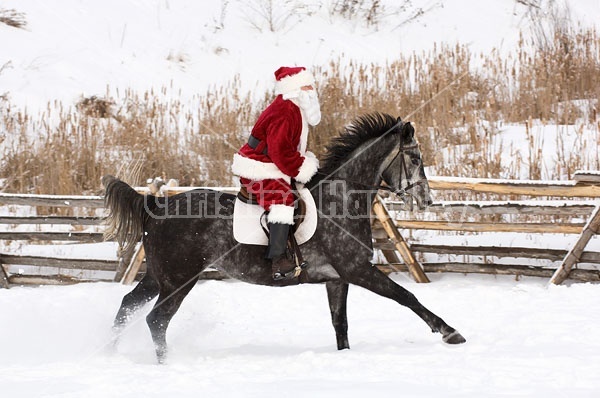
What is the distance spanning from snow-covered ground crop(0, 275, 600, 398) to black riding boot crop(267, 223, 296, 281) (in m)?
0.64

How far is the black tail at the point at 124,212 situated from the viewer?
5.58m

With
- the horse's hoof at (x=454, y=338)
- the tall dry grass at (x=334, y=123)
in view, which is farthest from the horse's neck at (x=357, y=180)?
the tall dry grass at (x=334, y=123)

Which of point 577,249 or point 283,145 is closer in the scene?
point 283,145

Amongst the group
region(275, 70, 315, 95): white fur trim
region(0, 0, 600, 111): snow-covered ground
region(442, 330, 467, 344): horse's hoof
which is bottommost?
region(442, 330, 467, 344): horse's hoof

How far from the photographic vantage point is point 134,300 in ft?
18.7

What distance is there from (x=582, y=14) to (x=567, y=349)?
13140 millimetres

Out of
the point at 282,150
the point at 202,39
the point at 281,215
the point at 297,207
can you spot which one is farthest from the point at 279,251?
the point at 202,39

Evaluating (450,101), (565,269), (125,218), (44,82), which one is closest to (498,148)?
(450,101)

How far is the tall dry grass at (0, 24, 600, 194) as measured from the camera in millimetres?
10484

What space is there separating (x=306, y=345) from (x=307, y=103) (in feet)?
7.29

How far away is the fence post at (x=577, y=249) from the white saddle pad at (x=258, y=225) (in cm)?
357

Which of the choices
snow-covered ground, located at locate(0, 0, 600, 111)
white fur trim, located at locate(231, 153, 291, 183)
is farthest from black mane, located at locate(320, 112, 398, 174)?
snow-covered ground, located at locate(0, 0, 600, 111)

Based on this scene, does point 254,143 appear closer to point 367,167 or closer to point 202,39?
point 367,167

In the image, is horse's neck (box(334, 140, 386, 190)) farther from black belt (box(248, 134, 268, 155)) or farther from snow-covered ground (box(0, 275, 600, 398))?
snow-covered ground (box(0, 275, 600, 398))
